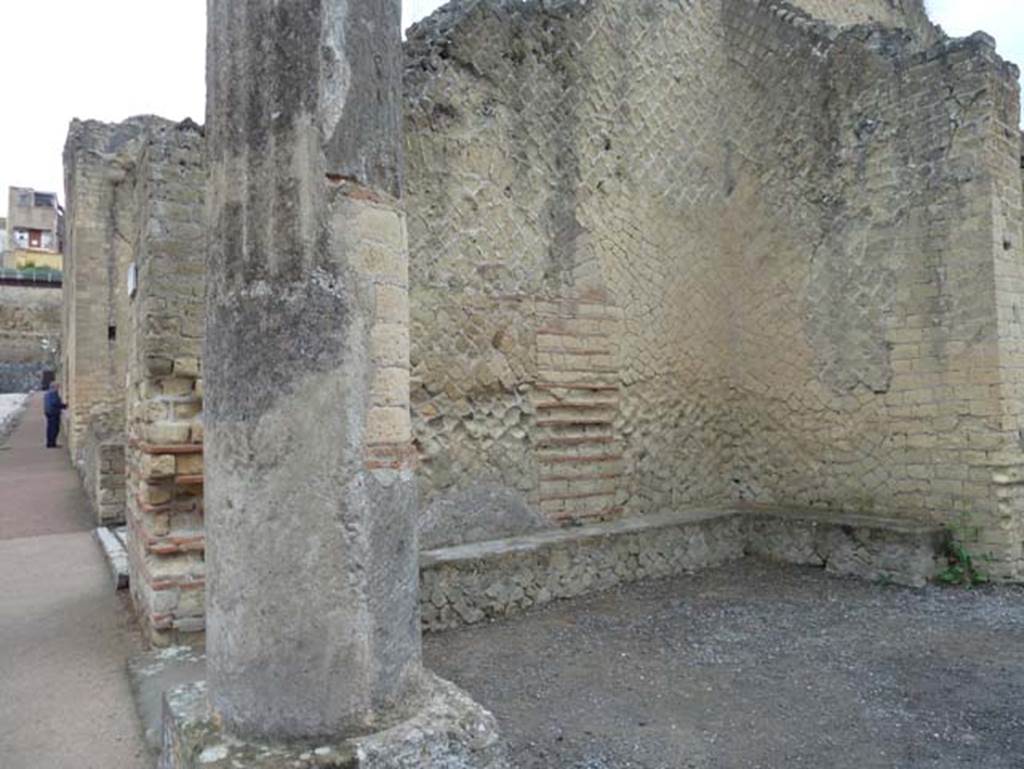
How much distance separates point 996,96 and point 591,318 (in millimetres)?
3419

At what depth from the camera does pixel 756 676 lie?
13.2ft

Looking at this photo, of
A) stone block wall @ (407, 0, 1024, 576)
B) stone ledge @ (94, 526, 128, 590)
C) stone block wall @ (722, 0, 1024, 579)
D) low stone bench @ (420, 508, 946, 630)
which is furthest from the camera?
stone block wall @ (722, 0, 1024, 579)

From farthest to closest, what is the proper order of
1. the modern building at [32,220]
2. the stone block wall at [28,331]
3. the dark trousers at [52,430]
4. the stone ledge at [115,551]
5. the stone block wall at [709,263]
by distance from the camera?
the modern building at [32,220], the stone block wall at [28,331], the dark trousers at [52,430], the stone block wall at [709,263], the stone ledge at [115,551]

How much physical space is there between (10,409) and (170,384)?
18418mm

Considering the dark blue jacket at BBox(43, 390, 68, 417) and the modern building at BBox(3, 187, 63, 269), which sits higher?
the modern building at BBox(3, 187, 63, 269)

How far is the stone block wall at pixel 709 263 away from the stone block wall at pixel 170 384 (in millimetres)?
1560

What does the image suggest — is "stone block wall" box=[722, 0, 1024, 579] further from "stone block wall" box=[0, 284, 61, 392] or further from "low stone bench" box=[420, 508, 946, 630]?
"stone block wall" box=[0, 284, 61, 392]

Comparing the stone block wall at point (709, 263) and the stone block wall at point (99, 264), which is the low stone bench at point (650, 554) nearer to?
the stone block wall at point (709, 263)

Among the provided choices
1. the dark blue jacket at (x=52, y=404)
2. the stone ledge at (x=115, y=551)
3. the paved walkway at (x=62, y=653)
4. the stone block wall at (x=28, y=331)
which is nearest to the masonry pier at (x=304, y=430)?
the paved walkway at (x=62, y=653)

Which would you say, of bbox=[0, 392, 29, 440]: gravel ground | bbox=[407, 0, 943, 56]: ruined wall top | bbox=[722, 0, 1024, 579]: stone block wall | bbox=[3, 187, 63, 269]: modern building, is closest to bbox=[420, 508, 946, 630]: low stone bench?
bbox=[722, 0, 1024, 579]: stone block wall

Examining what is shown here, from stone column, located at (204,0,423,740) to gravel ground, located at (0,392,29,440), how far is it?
1576cm

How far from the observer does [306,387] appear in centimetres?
210

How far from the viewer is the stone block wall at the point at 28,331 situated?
26203mm

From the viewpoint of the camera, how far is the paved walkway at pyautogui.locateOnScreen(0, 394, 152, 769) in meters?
3.04
